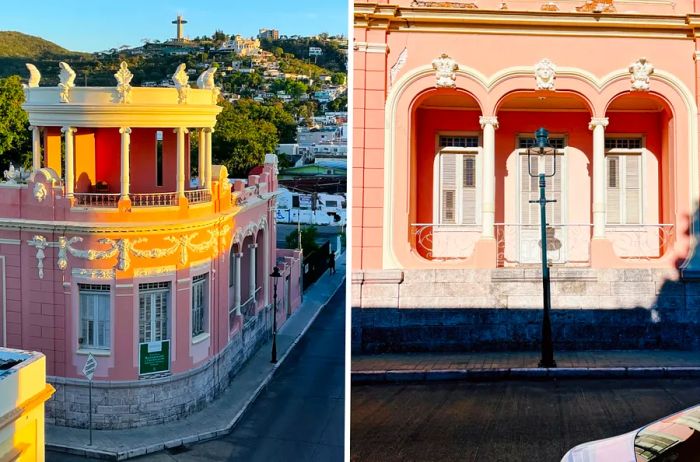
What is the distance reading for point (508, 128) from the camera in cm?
262

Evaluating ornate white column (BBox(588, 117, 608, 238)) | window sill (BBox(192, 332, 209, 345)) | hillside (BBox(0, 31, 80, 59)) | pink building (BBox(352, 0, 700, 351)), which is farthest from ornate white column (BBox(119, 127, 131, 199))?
ornate white column (BBox(588, 117, 608, 238))

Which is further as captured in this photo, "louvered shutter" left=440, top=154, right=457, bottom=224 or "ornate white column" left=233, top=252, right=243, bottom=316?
"ornate white column" left=233, top=252, right=243, bottom=316

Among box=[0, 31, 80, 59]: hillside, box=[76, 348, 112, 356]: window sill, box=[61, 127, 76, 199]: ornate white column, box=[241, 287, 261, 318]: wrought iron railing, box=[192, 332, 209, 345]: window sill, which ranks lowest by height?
box=[76, 348, 112, 356]: window sill

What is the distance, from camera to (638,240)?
263cm

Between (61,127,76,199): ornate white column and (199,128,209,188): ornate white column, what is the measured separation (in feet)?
1.21

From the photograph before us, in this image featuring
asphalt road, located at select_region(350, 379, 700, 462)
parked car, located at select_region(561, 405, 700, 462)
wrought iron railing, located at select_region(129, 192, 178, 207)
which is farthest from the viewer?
wrought iron railing, located at select_region(129, 192, 178, 207)

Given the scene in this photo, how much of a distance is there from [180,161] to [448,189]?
31.6 inches

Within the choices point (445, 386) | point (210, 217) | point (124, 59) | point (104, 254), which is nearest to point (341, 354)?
point (445, 386)

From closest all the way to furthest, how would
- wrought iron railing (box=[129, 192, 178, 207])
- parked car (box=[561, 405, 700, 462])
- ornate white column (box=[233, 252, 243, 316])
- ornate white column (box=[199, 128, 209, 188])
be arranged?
parked car (box=[561, 405, 700, 462]) < wrought iron railing (box=[129, 192, 178, 207]) < ornate white column (box=[199, 128, 209, 188]) < ornate white column (box=[233, 252, 243, 316])

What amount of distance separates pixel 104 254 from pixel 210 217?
336 millimetres

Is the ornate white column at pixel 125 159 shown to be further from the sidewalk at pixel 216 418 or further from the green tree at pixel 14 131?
the sidewalk at pixel 216 418

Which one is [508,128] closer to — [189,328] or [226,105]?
[226,105]

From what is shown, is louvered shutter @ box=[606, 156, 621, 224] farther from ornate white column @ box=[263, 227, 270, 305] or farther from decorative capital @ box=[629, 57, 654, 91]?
ornate white column @ box=[263, 227, 270, 305]

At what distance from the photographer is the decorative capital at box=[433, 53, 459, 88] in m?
2.53
